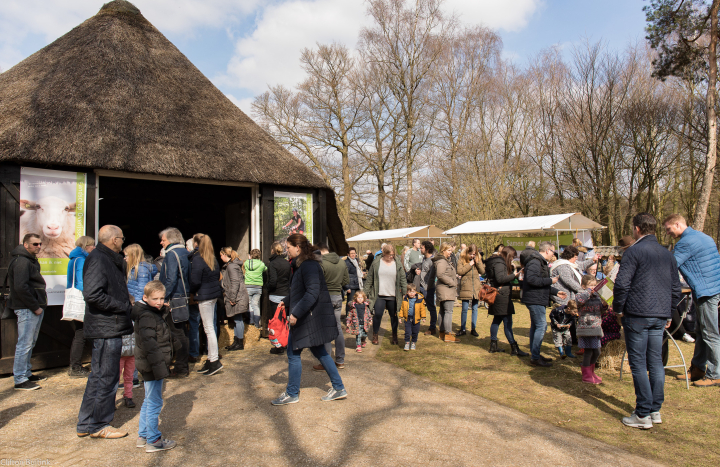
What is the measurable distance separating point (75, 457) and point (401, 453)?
266cm

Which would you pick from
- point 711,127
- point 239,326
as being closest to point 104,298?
point 239,326

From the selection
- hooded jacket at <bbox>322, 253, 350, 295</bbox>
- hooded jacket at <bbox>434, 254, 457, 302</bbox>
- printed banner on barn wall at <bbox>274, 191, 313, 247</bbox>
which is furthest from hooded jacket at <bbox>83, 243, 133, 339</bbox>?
hooded jacket at <bbox>434, 254, 457, 302</bbox>

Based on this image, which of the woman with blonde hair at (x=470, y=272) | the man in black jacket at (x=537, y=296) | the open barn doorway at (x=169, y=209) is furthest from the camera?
the open barn doorway at (x=169, y=209)

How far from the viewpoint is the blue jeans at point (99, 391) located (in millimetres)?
3910

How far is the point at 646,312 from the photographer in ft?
13.4

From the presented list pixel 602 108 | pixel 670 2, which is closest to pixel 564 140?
pixel 602 108

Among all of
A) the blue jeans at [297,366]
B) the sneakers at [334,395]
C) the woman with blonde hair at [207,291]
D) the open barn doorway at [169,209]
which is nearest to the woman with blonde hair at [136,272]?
the woman with blonde hair at [207,291]

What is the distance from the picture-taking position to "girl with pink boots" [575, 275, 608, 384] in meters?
5.28

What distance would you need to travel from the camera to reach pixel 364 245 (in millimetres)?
26234

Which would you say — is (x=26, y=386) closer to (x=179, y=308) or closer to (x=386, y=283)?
(x=179, y=308)

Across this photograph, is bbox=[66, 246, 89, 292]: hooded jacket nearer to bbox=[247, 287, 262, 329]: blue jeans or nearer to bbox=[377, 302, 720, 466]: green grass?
bbox=[247, 287, 262, 329]: blue jeans

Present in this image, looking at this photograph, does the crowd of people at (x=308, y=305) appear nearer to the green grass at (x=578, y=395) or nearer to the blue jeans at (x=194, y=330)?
the blue jeans at (x=194, y=330)

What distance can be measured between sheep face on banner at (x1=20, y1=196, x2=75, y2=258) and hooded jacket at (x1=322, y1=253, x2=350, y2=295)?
12.5ft

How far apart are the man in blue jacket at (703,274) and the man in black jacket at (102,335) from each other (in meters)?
5.97
